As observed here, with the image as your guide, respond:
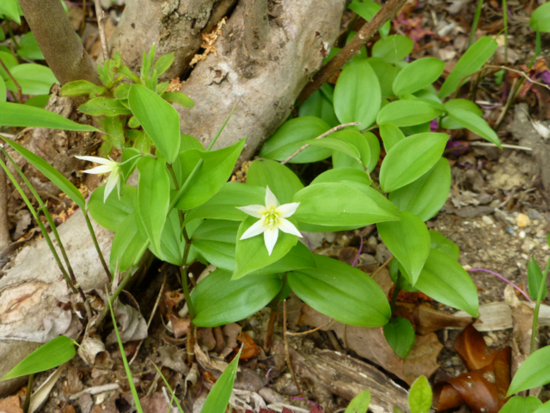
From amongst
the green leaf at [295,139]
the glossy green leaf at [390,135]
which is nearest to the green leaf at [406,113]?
the glossy green leaf at [390,135]

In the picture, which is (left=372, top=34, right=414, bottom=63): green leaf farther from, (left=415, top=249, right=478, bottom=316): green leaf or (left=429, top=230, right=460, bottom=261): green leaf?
(left=415, top=249, right=478, bottom=316): green leaf

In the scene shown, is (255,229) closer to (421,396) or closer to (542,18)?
(421,396)

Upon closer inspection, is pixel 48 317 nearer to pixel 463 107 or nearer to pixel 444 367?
pixel 444 367

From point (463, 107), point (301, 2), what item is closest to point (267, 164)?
point (301, 2)

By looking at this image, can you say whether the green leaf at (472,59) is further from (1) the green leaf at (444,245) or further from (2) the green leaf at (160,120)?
(2) the green leaf at (160,120)

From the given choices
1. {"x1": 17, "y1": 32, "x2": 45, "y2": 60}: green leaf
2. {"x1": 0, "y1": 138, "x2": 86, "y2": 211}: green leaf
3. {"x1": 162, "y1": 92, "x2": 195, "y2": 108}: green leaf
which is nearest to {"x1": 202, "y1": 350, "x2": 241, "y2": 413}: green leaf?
{"x1": 0, "y1": 138, "x2": 86, "y2": 211}: green leaf

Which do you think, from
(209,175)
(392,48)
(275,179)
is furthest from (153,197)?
(392,48)
